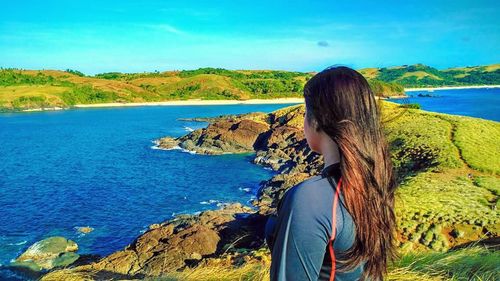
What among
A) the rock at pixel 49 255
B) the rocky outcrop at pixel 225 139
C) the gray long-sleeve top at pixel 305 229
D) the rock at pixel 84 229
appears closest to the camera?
the gray long-sleeve top at pixel 305 229

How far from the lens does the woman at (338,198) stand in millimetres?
1979

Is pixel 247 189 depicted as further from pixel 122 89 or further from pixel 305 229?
pixel 122 89

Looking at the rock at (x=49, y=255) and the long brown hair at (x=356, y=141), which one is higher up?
the long brown hair at (x=356, y=141)

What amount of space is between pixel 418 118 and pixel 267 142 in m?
17.7

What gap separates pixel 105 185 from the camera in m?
34.7

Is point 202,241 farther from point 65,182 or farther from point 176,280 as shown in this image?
point 65,182

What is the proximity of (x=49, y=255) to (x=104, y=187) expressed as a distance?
559 inches

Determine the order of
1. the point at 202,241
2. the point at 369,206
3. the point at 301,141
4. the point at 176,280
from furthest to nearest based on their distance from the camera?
the point at 301,141, the point at 202,241, the point at 176,280, the point at 369,206

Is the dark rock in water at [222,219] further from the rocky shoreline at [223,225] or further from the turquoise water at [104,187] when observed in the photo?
the turquoise water at [104,187]

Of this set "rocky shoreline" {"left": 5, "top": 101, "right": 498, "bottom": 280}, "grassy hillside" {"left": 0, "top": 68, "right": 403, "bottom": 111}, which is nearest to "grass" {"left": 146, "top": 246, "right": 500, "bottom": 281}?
"rocky shoreline" {"left": 5, "top": 101, "right": 498, "bottom": 280}

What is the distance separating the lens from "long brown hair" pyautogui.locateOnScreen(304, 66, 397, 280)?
2.16 m

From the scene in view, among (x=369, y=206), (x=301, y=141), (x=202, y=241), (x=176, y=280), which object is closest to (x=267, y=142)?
(x=301, y=141)

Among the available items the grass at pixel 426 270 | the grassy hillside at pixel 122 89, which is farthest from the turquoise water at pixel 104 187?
the grassy hillside at pixel 122 89

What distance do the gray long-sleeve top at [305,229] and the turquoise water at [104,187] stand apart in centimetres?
2028
